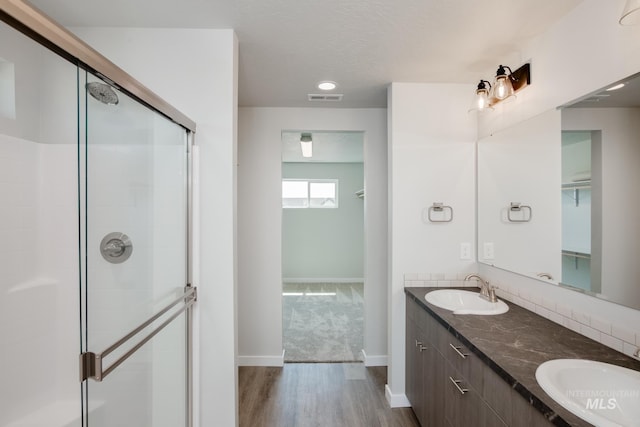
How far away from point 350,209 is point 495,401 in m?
5.41

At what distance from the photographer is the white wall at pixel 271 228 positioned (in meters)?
2.98

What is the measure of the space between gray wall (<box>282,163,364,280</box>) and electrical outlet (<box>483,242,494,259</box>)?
427 centimetres

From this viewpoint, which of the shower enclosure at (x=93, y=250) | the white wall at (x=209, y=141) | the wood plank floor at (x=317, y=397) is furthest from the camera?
the wood plank floor at (x=317, y=397)

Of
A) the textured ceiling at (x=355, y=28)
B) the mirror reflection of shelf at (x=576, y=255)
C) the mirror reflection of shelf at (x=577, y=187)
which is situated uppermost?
the textured ceiling at (x=355, y=28)

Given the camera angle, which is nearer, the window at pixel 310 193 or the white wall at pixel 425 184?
the white wall at pixel 425 184

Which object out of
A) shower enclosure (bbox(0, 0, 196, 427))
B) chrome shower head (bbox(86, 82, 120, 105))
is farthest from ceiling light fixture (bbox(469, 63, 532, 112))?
chrome shower head (bbox(86, 82, 120, 105))

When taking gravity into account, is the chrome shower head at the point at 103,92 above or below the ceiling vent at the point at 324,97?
below

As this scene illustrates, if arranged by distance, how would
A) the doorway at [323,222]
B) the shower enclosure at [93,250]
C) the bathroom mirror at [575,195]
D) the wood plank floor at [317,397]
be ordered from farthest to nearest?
the doorway at [323,222] → the wood plank floor at [317,397] → the bathroom mirror at [575,195] → the shower enclosure at [93,250]

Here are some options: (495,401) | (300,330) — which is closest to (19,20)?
(495,401)

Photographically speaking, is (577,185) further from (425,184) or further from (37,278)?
(37,278)

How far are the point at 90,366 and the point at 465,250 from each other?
7.76ft

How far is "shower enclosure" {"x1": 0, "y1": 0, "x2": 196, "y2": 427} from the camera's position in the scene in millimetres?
1093

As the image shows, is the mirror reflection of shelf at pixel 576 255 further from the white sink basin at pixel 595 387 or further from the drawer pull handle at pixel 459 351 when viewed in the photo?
the drawer pull handle at pixel 459 351

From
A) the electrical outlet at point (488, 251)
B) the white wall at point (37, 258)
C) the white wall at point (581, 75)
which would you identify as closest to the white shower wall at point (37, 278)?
the white wall at point (37, 258)
